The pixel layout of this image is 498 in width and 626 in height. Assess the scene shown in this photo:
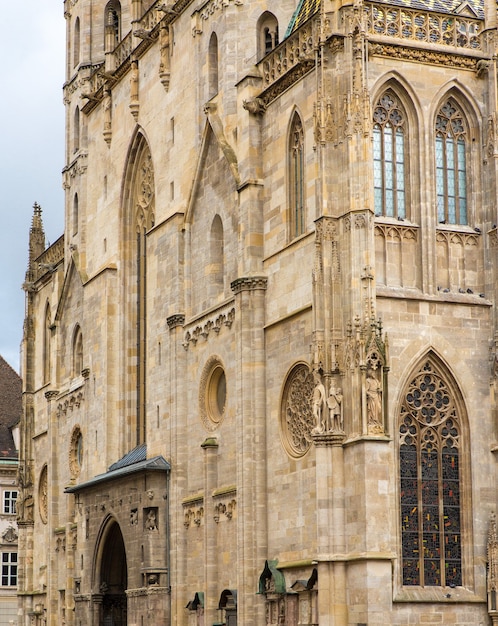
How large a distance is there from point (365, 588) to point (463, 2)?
1563 centimetres

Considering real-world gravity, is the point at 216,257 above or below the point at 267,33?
below

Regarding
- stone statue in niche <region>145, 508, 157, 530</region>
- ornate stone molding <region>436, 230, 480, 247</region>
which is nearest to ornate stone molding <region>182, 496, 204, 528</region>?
stone statue in niche <region>145, 508, 157, 530</region>

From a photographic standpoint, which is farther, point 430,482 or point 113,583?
point 113,583

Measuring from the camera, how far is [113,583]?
47281 mm

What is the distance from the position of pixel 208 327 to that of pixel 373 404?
953 cm

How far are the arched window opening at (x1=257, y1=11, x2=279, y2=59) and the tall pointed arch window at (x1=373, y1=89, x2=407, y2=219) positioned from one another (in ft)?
20.9

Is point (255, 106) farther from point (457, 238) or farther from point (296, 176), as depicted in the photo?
point (457, 238)

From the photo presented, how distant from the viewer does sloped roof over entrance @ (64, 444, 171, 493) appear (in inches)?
1671

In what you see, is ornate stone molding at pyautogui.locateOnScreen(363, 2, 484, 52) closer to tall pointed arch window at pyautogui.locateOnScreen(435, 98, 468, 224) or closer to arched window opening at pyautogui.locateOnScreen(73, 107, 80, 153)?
tall pointed arch window at pyautogui.locateOnScreen(435, 98, 468, 224)

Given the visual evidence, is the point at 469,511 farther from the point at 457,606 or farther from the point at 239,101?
the point at 239,101

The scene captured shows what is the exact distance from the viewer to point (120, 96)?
50.8 m

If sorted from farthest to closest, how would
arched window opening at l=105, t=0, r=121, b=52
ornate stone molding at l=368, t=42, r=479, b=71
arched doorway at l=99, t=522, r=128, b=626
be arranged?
arched window opening at l=105, t=0, r=121, b=52, arched doorway at l=99, t=522, r=128, b=626, ornate stone molding at l=368, t=42, r=479, b=71

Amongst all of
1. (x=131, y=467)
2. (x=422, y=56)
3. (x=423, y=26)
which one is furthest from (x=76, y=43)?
(x=422, y=56)

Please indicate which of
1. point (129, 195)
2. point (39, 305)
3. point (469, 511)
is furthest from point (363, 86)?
point (39, 305)
